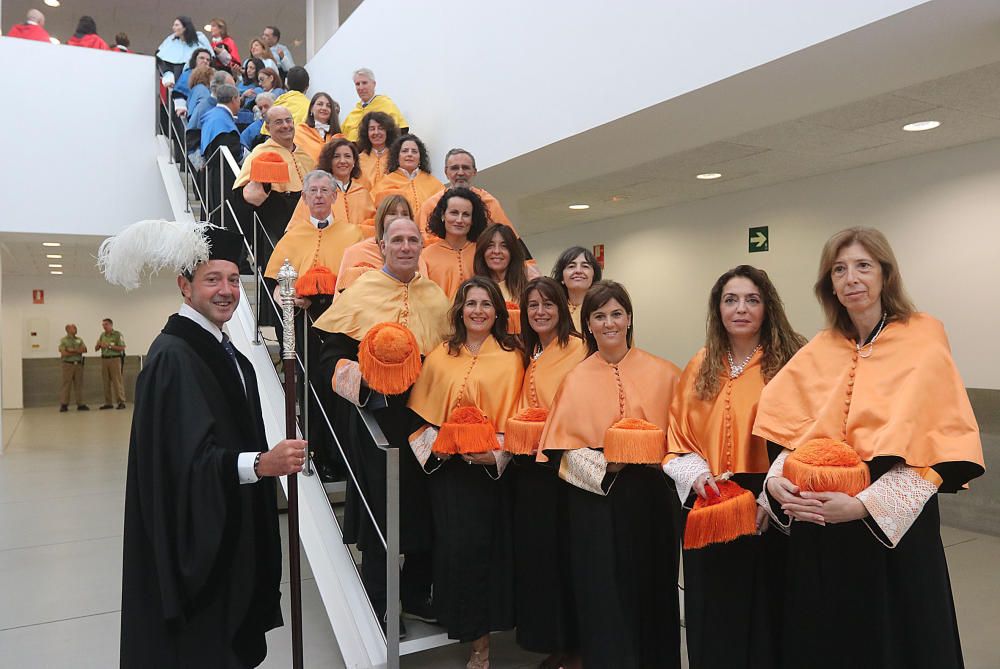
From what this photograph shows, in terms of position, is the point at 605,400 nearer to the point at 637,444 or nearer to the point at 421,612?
the point at 637,444

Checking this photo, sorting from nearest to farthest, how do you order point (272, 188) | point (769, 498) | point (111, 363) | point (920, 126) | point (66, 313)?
1. point (769, 498)
2. point (920, 126)
3. point (272, 188)
4. point (111, 363)
5. point (66, 313)

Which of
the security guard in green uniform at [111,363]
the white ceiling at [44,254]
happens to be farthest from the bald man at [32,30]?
the security guard in green uniform at [111,363]

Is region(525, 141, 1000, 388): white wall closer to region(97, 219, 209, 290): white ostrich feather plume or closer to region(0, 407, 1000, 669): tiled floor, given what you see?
region(0, 407, 1000, 669): tiled floor

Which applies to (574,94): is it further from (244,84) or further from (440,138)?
(244,84)

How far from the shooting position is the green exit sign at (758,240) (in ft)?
24.9

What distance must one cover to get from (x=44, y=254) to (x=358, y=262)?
11.3m

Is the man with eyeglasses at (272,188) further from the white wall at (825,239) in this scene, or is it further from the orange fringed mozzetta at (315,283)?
the white wall at (825,239)

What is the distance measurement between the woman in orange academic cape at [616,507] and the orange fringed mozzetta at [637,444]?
0.37 feet

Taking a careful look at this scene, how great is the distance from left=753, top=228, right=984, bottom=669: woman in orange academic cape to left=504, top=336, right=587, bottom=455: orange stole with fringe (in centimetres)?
98

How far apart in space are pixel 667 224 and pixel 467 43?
360cm

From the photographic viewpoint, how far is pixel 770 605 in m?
2.54

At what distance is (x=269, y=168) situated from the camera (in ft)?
17.3

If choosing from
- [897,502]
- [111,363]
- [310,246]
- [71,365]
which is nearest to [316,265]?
[310,246]

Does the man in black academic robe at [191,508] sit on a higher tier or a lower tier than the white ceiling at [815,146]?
lower
